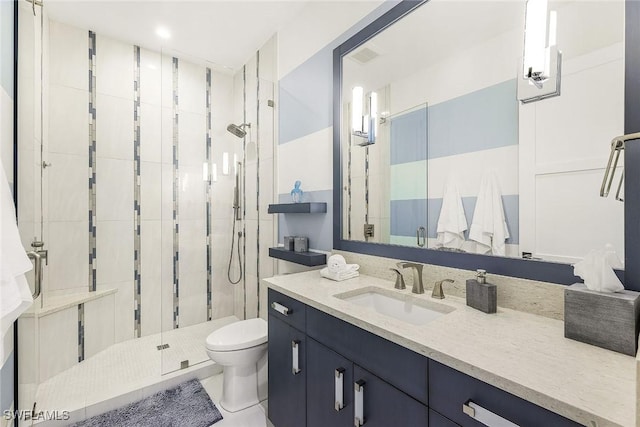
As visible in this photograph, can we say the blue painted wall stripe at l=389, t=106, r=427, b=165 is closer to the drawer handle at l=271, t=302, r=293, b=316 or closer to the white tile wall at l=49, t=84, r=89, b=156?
the drawer handle at l=271, t=302, r=293, b=316

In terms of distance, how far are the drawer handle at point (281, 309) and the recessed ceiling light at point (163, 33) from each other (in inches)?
99.0

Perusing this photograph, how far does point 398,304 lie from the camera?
4.38 feet

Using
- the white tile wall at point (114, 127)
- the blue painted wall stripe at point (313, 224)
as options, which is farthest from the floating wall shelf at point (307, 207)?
the white tile wall at point (114, 127)

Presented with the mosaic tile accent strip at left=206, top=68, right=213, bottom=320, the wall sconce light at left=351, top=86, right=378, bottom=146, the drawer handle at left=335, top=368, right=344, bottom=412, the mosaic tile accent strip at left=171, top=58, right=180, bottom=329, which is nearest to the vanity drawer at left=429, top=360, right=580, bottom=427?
the drawer handle at left=335, top=368, right=344, bottom=412

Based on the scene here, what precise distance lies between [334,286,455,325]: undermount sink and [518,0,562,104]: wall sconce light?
2.90ft

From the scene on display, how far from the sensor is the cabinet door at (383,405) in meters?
0.83

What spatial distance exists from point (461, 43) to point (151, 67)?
2.79 m

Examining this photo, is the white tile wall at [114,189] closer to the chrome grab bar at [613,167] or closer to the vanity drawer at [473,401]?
the vanity drawer at [473,401]

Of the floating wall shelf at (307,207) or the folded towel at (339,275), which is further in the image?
the floating wall shelf at (307,207)

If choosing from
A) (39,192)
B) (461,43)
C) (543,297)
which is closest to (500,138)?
(461,43)

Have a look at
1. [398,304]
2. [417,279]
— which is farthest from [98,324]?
[417,279]

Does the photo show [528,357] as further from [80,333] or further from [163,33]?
[163,33]

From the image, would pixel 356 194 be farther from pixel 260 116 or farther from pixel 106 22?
pixel 106 22

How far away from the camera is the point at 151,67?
2.76 m
